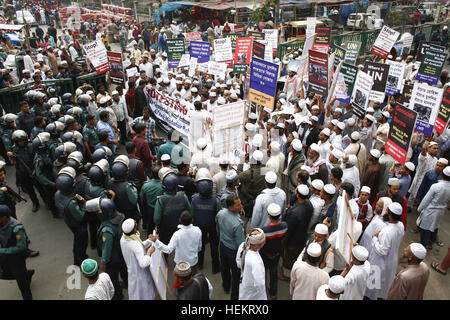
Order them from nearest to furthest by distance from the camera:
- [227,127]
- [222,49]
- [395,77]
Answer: [227,127] → [395,77] → [222,49]

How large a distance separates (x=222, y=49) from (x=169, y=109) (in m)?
3.75

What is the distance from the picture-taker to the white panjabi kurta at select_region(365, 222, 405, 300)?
13.9 ft

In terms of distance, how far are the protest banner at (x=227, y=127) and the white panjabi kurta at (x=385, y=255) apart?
306cm

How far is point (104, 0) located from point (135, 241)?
45162 millimetres

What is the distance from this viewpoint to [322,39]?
11.9 metres

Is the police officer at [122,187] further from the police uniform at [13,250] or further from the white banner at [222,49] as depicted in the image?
the white banner at [222,49]

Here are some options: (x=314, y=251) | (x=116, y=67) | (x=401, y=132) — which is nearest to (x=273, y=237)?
(x=314, y=251)

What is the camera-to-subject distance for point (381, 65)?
7.55m

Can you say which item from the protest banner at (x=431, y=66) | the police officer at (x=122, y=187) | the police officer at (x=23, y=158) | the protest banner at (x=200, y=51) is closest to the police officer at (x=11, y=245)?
the police officer at (x=122, y=187)

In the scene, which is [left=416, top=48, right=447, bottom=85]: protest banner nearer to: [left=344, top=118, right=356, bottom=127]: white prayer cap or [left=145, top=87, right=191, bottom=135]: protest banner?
[left=344, top=118, right=356, bottom=127]: white prayer cap

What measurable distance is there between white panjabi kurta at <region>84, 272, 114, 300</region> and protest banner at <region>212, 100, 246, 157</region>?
3121mm

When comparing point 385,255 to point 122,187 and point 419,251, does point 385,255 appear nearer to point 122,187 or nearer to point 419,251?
point 419,251

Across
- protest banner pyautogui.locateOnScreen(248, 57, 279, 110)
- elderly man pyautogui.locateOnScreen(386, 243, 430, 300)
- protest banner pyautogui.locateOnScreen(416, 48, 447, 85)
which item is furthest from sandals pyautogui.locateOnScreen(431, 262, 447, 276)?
protest banner pyautogui.locateOnScreen(416, 48, 447, 85)

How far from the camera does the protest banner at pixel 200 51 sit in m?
11.3
